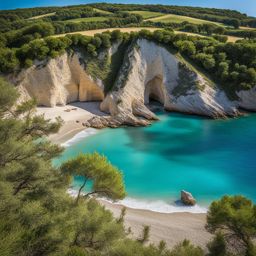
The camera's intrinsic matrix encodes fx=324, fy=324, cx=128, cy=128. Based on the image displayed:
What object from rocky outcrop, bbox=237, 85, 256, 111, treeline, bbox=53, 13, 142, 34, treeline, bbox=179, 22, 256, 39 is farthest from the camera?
treeline, bbox=179, 22, 256, 39

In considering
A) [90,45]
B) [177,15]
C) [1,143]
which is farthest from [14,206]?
[177,15]

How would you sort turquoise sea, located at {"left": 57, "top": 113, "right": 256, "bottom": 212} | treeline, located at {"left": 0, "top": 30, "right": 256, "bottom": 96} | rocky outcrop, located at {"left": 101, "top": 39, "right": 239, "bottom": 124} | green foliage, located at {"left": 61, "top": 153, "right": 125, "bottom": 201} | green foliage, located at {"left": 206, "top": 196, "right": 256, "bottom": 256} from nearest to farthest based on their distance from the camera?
green foliage, located at {"left": 206, "top": 196, "right": 256, "bottom": 256} < green foliage, located at {"left": 61, "top": 153, "right": 125, "bottom": 201} < turquoise sea, located at {"left": 57, "top": 113, "right": 256, "bottom": 212} < rocky outcrop, located at {"left": 101, "top": 39, "right": 239, "bottom": 124} < treeline, located at {"left": 0, "top": 30, "right": 256, "bottom": 96}

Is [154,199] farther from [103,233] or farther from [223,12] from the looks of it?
[223,12]

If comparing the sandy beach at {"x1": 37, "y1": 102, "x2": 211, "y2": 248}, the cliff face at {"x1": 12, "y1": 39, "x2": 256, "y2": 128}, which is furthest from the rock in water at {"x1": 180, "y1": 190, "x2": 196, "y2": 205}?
the cliff face at {"x1": 12, "y1": 39, "x2": 256, "y2": 128}

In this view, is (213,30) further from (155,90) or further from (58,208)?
(58,208)

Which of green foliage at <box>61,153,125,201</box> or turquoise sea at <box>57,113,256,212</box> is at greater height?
green foliage at <box>61,153,125,201</box>

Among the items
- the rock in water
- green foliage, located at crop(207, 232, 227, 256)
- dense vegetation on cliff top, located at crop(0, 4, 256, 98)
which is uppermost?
dense vegetation on cliff top, located at crop(0, 4, 256, 98)

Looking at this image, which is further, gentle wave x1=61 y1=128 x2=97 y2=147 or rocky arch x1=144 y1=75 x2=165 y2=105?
rocky arch x1=144 y1=75 x2=165 y2=105

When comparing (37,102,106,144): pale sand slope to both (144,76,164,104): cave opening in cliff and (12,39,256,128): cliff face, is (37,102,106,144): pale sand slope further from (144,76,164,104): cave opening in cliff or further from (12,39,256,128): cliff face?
(144,76,164,104): cave opening in cliff
